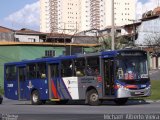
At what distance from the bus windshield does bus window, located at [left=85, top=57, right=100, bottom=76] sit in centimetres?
159

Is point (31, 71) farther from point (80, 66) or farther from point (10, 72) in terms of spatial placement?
point (80, 66)

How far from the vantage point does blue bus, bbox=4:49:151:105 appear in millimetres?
24875

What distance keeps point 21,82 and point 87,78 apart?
753 cm

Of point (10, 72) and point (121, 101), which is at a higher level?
point (10, 72)

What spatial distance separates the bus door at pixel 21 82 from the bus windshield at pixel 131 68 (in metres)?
9.54

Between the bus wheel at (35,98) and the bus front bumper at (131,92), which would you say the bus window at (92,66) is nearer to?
the bus front bumper at (131,92)

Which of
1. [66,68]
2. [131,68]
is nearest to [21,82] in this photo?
[66,68]

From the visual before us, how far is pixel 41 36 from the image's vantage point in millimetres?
83812

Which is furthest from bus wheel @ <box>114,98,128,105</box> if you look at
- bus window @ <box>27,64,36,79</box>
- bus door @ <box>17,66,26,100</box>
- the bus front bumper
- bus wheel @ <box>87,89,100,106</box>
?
bus door @ <box>17,66,26,100</box>

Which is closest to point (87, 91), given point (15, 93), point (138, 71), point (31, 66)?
point (138, 71)

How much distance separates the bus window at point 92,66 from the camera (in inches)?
1021

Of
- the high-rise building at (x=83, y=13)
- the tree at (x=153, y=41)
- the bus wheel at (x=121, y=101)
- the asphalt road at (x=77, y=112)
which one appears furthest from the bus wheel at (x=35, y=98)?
the high-rise building at (x=83, y=13)

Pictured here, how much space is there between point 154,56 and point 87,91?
57668 mm

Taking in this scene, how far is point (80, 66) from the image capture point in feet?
89.1
